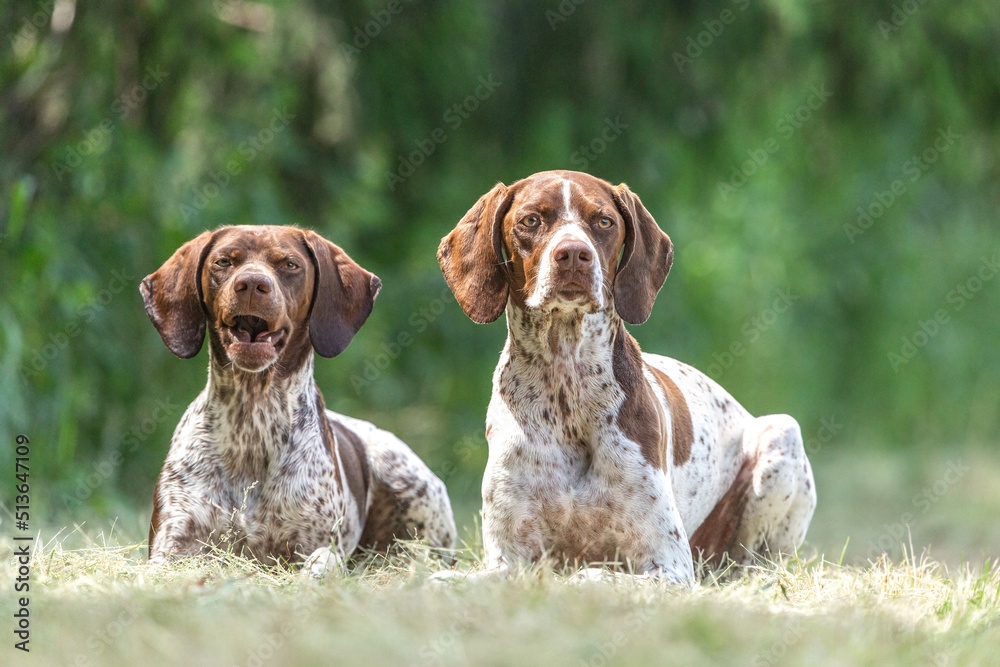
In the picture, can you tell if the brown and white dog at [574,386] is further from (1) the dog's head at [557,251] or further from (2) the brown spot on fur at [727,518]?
(2) the brown spot on fur at [727,518]

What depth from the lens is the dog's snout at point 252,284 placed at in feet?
15.7

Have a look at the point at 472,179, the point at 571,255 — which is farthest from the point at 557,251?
the point at 472,179

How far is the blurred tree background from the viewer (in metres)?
8.37

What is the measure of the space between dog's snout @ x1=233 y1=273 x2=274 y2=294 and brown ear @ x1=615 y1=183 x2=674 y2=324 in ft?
4.56

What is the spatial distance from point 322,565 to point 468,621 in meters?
1.38

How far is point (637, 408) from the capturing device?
190 inches

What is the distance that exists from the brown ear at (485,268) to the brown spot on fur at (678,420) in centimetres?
93

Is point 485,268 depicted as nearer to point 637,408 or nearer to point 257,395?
point 637,408

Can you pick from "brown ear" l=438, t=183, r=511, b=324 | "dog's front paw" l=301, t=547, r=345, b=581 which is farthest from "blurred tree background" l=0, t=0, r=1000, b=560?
"brown ear" l=438, t=183, r=511, b=324

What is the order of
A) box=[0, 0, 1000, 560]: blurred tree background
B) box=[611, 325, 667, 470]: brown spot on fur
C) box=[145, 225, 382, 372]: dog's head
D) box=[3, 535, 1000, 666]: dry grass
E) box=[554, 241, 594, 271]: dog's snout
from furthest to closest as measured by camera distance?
box=[0, 0, 1000, 560]: blurred tree background, box=[145, 225, 382, 372]: dog's head, box=[611, 325, 667, 470]: brown spot on fur, box=[554, 241, 594, 271]: dog's snout, box=[3, 535, 1000, 666]: dry grass

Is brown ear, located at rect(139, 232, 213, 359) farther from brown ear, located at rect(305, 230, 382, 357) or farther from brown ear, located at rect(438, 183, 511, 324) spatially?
brown ear, located at rect(438, 183, 511, 324)

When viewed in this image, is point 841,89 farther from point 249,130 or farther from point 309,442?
point 309,442

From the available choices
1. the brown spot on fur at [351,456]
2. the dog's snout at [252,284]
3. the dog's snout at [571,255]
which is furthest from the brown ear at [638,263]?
the brown spot on fur at [351,456]

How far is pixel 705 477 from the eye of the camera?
533cm
